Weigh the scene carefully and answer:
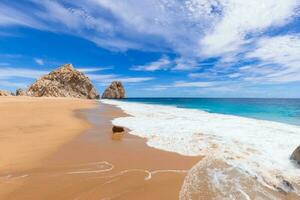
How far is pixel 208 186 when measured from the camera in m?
3.99

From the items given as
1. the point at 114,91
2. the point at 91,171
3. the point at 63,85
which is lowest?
the point at 91,171

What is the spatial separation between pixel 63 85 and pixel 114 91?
44399 mm

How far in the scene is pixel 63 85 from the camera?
72500 mm

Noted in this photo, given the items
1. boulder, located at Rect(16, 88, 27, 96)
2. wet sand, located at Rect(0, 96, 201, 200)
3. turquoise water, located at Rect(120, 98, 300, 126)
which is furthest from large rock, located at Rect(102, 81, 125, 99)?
wet sand, located at Rect(0, 96, 201, 200)

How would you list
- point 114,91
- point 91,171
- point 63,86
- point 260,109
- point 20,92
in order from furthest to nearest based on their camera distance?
1. point 114,91
2. point 63,86
3. point 20,92
4. point 260,109
5. point 91,171

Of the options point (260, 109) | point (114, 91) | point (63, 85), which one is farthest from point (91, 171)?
point (114, 91)

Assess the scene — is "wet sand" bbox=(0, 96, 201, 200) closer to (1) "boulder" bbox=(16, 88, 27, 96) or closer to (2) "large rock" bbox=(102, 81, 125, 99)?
(1) "boulder" bbox=(16, 88, 27, 96)

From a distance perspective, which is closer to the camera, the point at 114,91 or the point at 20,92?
the point at 20,92

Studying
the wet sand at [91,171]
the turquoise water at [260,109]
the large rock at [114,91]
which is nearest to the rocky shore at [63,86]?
the large rock at [114,91]

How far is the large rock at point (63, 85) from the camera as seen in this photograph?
63.1 metres

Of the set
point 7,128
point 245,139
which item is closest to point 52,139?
point 7,128

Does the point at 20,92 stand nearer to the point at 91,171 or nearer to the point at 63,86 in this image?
the point at 63,86

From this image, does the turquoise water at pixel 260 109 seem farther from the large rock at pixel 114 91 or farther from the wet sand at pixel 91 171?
the large rock at pixel 114 91

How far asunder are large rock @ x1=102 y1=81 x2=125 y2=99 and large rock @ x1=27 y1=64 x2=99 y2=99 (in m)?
28.7
